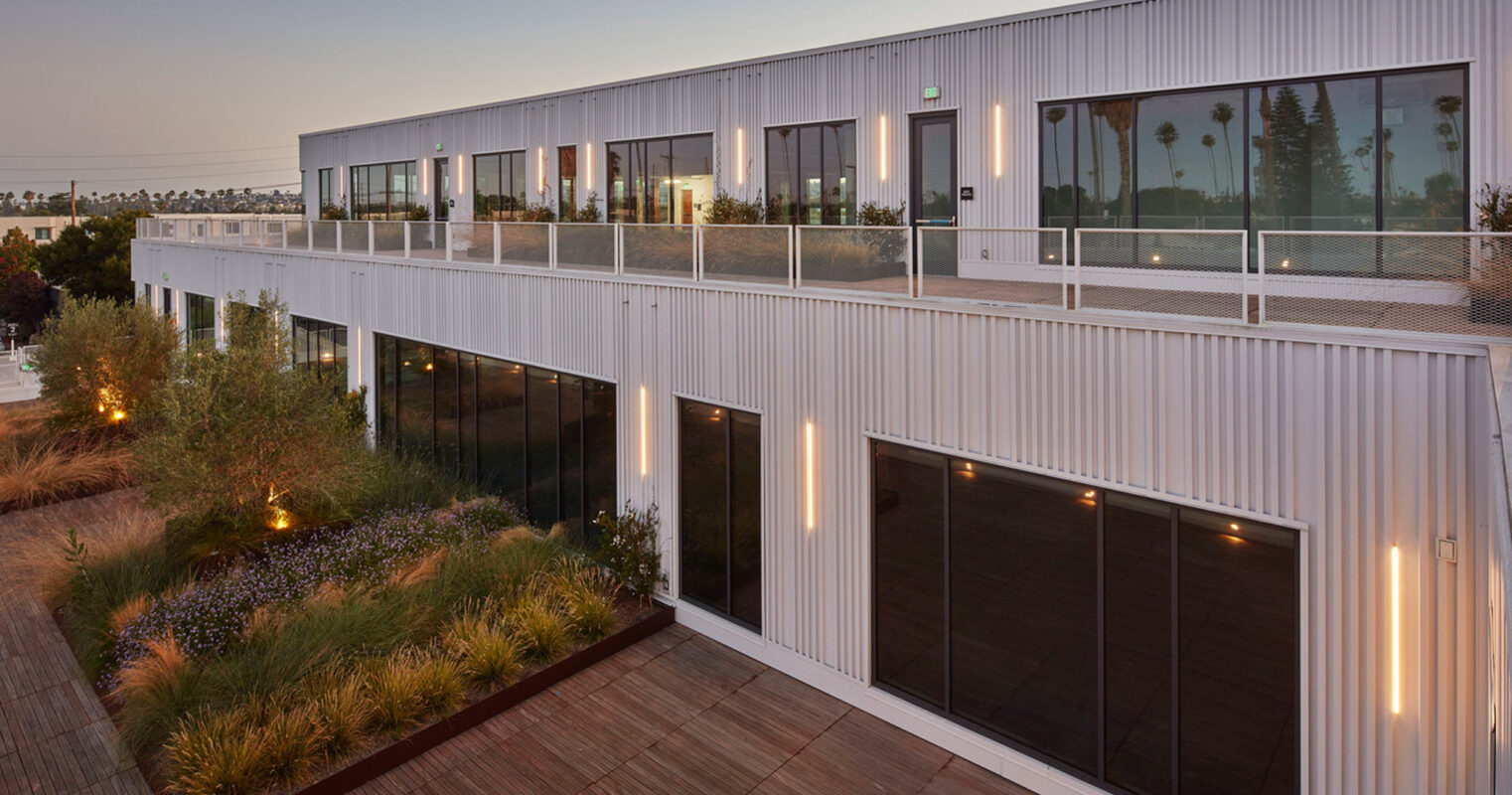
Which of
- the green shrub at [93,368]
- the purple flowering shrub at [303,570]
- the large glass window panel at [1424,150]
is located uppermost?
the large glass window panel at [1424,150]

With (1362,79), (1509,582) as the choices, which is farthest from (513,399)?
(1509,582)

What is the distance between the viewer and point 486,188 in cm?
2005

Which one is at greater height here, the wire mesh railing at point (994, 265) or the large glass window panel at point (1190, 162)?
the large glass window panel at point (1190, 162)

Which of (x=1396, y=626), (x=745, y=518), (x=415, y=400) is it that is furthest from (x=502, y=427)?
(x=1396, y=626)

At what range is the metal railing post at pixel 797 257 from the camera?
873cm

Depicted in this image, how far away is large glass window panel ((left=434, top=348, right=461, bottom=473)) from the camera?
1384 centimetres

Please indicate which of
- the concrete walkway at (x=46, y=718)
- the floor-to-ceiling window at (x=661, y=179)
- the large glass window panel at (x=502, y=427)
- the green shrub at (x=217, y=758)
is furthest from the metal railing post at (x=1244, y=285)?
the floor-to-ceiling window at (x=661, y=179)

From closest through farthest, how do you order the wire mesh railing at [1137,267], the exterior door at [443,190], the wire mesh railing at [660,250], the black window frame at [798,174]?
the wire mesh railing at [1137,267] < the wire mesh railing at [660,250] < the black window frame at [798,174] < the exterior door at [443,190]

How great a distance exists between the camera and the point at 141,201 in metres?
104

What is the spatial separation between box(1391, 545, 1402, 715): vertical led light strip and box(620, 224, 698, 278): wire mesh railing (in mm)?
6985

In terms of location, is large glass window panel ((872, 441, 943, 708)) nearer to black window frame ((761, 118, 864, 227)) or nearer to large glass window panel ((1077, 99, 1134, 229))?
large glass window panel ((1077, 99, 1134, 229))

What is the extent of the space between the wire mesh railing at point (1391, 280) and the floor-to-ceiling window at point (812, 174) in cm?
779

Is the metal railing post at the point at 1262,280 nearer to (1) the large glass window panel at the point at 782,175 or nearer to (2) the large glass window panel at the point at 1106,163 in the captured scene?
(2) the large glass window panel at the point at 1106,163

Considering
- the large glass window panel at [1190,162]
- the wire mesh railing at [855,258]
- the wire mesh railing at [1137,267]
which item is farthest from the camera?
the large glass window panel at [1190,162]
